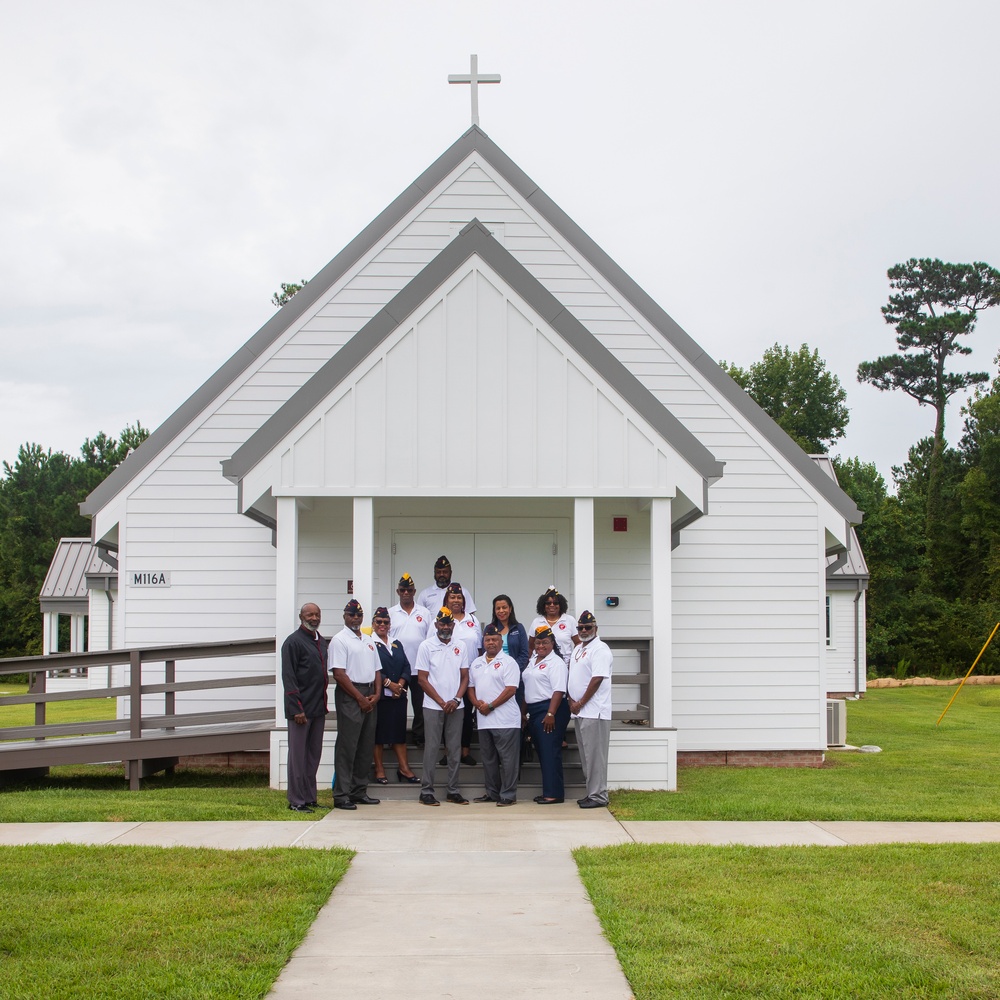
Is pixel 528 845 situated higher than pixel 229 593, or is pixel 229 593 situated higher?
pixel 229 593

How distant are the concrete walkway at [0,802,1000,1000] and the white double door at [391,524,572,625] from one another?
376 cm

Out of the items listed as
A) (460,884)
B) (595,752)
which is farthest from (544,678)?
(460,884)

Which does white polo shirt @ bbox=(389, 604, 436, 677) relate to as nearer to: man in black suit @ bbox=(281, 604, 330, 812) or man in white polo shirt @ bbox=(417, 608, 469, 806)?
man in white polo shirt @ bbox=(417, 608, 469, 806)

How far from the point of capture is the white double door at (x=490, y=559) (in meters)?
13.8

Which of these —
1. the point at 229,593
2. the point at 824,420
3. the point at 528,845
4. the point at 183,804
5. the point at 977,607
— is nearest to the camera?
the point at 528,845

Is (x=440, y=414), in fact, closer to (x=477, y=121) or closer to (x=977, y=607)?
(x=477, y=121)

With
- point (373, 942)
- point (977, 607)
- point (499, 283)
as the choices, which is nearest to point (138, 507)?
point (499, 283)

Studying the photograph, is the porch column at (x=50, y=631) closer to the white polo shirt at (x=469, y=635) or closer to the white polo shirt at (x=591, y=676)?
the white polo shirt at (x=469, y=635)

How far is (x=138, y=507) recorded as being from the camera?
13805 millimetres

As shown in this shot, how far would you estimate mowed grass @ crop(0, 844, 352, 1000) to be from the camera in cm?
516

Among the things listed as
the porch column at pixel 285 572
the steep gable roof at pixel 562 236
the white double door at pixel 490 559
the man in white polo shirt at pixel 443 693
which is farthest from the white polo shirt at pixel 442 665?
the steep gable roof at pixel 562 236

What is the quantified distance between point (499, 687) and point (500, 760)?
0.72 m

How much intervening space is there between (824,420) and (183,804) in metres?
48.0

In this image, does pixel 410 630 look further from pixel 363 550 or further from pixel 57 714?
pixel 57 714
